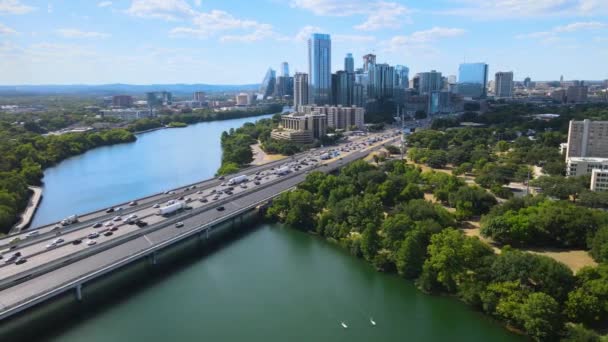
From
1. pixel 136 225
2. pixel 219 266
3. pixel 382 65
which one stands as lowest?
Result: pixel 219 266

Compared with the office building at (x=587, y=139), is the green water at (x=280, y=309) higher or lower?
lower

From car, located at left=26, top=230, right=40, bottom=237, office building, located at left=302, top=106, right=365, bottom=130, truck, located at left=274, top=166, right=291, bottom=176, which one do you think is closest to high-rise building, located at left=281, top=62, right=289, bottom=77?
office building, located at left=302, top=106, right=365, bottom=130

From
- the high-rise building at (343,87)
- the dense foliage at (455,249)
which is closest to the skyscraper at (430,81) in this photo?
the high-rise building at (343,87)

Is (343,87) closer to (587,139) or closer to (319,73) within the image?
(319,73)

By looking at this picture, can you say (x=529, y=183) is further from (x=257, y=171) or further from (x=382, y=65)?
(x=382, y=65)

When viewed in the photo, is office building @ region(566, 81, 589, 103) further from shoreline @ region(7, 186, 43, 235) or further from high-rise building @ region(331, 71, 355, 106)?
shoreline @ region(7, 186, 43, 235)

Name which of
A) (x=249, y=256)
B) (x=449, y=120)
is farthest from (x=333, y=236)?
(x=449, y=120)

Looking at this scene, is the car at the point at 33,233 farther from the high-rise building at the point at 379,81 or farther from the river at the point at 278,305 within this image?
the high-rise building at the point at 379,81

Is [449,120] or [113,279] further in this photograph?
[449,120]
